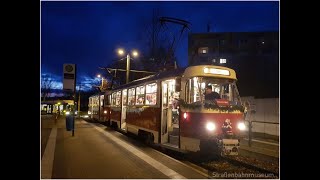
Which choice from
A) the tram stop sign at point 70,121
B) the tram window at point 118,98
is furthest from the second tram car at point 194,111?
the tram window at point 118,98

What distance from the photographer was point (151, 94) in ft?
46.1

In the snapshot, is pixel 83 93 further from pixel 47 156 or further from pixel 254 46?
pixel 47 156

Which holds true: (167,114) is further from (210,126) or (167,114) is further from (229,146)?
(229,146)

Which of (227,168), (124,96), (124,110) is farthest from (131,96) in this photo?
(227,168)

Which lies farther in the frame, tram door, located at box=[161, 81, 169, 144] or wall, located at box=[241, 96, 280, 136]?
wall, located at box=[241, 96, 280, 136]

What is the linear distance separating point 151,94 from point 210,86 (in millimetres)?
3684

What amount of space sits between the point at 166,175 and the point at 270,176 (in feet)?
8.94

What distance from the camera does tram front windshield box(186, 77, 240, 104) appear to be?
10859 millimetres

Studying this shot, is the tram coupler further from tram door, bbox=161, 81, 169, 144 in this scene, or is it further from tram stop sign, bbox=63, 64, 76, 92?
tram stop sign, bbox=63, 64, 76, 92

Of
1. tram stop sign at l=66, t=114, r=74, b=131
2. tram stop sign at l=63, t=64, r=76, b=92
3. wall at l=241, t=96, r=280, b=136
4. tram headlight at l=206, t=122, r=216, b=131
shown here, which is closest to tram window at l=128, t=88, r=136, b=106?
tram stop sign at l=63, t=64, r=76, b=92

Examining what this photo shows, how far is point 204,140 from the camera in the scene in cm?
1041

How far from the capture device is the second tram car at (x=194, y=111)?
411 inches
